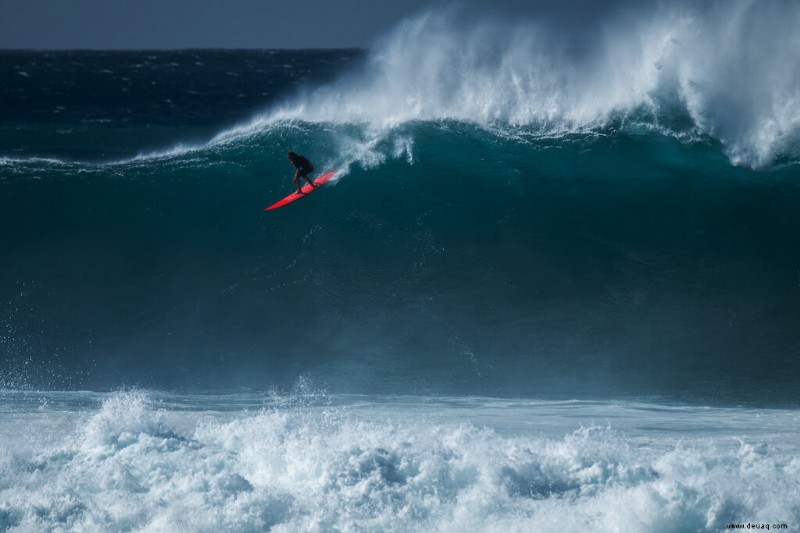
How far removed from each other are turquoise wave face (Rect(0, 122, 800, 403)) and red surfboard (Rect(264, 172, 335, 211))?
0.49 feet

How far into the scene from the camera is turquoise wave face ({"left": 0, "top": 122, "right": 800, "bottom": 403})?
920 cm

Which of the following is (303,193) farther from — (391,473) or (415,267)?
(391,473)

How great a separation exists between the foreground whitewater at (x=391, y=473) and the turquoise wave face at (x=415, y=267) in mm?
1321

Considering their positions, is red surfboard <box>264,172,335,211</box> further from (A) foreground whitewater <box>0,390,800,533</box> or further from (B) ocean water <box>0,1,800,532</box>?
(A) foreground whitewater <box>0,390,800,533</box>

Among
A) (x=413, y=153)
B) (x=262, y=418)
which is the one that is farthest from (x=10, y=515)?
(x=413, y=153)

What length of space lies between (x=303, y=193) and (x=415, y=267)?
1.96 meters

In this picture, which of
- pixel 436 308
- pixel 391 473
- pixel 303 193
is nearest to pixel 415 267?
pixel 436 308

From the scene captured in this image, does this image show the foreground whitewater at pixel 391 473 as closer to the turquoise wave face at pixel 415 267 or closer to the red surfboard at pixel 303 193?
the turquoise wave face at pixel 415 267

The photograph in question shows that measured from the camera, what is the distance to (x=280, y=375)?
30.1 feet

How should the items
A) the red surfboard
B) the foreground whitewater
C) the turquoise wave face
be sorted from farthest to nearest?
the red surfboard
the turquoise wave face
the foreground whitewater

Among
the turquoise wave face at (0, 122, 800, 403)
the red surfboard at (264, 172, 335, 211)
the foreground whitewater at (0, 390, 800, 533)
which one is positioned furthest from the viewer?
the red surfboard at (264, 172, 335, 211)

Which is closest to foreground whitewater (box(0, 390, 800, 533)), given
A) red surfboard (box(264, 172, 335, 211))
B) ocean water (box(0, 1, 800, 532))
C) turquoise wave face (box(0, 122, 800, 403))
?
ocean water (box(0, 1, 800, 532))

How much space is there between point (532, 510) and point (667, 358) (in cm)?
374

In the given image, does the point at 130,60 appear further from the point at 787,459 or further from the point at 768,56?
the point at 787,459
